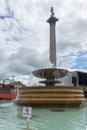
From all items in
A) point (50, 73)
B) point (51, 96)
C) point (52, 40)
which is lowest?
point (51, 96)

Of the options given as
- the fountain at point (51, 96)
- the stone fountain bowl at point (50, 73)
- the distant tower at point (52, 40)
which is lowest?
the fountain at point (51, 96)

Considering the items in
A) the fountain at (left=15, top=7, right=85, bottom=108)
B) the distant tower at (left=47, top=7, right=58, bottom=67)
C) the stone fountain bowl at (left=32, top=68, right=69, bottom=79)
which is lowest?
the fountain at (left=15, top=7, right=85, bottom=108)

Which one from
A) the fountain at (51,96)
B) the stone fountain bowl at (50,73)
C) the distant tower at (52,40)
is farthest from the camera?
the distant tower at (52,40)

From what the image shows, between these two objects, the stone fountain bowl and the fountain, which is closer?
the fountain

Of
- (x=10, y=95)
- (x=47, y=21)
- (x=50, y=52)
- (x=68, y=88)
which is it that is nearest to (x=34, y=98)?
(x=68, y=88)

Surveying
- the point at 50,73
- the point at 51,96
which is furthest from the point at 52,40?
the point at 51,96

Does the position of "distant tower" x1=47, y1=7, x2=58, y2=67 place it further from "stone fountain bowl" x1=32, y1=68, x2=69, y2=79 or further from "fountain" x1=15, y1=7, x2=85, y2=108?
"fountain" x1=15, y1=7, x2=85, y2=108

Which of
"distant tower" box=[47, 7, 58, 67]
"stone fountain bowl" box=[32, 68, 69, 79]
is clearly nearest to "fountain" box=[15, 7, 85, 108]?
"stone fountain bowl" box=[32, 68, 69, 79]

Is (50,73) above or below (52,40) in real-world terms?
below

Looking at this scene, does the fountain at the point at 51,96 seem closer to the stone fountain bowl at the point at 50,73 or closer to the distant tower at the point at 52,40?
the stone fountain bowl at the point at 50,73

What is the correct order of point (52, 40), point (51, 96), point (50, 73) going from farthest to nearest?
1. point (52, 40)
2. point (50, 73)
3. point (51, 96)

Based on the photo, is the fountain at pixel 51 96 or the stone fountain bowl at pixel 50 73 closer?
the fountain at pixel 51 96

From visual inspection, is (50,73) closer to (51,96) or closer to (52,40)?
(51,96)

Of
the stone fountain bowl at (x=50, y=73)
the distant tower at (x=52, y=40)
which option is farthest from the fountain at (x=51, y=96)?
the distant tower at (x=52, y=40)
